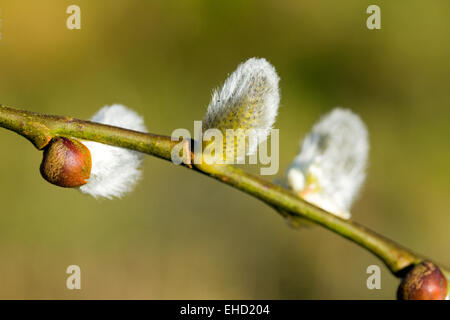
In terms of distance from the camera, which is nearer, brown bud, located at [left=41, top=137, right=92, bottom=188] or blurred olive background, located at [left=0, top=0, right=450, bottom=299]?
brown bud, located at [left=41, top=137, right=92, bottom=188]

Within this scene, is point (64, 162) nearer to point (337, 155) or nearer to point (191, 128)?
point (337, 155)

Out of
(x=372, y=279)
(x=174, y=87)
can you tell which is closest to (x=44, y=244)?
(x=174, y=87)

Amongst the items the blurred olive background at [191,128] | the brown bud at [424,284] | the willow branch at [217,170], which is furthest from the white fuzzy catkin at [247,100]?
the blurred olive background at [191,128]

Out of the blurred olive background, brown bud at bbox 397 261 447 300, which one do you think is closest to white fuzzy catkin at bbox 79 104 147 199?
brown bud at bbox 397 261 447 300

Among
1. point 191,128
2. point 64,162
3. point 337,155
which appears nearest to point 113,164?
point 64,162

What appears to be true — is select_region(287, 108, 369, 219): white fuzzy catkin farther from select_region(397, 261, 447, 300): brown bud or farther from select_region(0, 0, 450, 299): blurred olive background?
select_region(0, 0, 450, 299): blurred olive background
